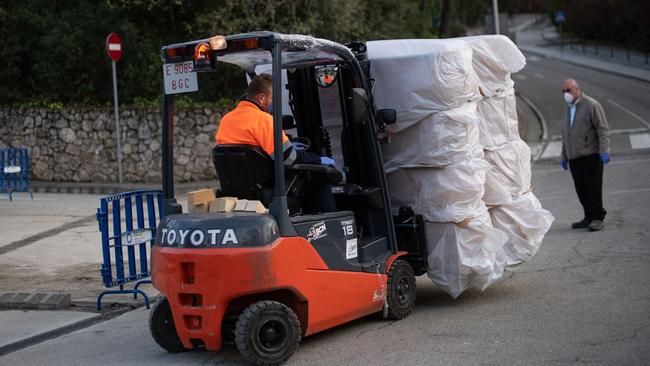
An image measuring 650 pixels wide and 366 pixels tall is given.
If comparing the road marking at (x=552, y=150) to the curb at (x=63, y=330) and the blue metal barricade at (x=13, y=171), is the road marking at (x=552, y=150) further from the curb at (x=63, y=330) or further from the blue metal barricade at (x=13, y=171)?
the curb at (x=63, y=330)

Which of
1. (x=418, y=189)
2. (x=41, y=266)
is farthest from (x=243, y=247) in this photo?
(x=41, y=266)

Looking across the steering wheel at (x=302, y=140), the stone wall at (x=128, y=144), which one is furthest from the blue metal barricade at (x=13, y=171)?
the steering wheel at (x=302, y=140)

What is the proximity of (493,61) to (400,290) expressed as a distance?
2.36m

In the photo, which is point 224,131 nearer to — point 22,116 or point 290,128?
point 290,128

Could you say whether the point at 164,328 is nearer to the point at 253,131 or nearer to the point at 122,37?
the point at 253,131

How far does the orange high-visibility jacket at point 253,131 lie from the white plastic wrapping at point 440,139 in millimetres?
1569

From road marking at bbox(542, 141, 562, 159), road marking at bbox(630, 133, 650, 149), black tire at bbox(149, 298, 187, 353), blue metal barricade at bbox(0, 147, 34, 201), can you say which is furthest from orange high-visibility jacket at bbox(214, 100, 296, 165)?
road marking at bbox(630, 133, 650, 149)

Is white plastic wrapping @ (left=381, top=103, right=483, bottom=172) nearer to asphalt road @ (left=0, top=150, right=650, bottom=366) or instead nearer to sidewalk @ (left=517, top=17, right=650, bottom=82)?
asphalt road @ (left=0, top=150, right=650, bottom=366)

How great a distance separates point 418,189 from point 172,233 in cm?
251

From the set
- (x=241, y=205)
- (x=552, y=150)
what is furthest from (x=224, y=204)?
(x=552, y=150)

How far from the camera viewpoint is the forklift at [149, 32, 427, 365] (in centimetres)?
666

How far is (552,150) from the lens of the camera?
25.5 m

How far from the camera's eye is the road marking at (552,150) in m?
24.3

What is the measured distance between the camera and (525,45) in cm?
7056
